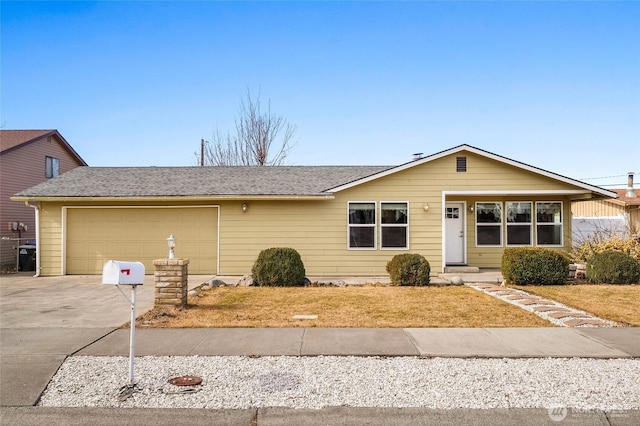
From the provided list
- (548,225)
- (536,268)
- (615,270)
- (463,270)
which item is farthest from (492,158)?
(615,270)

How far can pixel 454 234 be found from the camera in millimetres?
15016

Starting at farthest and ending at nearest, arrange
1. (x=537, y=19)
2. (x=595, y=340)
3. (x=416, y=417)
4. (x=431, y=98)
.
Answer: (x=431, y=98) → (x=537, y=19) → (x=595, y=340) → (x=416, y=417)

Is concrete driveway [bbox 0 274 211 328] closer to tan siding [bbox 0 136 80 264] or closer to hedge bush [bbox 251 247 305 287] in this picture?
hedge bush [bbox 251 247 305 287]

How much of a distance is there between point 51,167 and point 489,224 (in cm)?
2042

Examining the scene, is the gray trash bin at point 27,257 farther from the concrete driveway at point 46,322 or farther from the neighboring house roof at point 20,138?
the neighboring house roof at point 20,138

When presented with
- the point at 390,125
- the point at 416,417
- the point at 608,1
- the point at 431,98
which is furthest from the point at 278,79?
the point at 416,417

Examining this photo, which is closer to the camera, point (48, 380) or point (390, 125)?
point (48, 380)

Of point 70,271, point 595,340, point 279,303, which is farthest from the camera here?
point 70,271

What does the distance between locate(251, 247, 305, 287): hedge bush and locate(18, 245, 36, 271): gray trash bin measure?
1023cm

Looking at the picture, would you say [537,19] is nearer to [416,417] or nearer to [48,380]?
[416,417]

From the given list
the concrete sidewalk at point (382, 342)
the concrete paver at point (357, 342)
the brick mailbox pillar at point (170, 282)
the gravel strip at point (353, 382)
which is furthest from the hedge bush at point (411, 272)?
the gravel strip at point (353, 382)

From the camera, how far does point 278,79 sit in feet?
62.6

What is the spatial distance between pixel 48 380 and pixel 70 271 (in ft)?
35.8

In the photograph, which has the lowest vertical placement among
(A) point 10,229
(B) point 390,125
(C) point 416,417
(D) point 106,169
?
(C) point 416,417
